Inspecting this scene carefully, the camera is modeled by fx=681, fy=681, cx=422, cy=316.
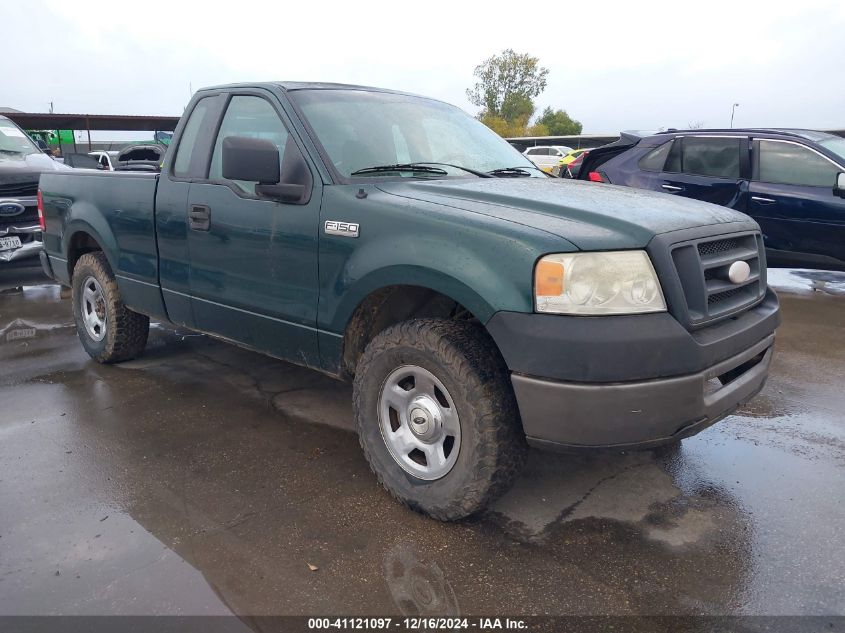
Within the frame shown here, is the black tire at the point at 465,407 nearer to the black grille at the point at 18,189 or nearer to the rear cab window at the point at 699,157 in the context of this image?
the rear cab window at the point at 699,157

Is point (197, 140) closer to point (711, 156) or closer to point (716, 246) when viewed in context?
point (716, 246)

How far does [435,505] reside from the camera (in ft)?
9.32

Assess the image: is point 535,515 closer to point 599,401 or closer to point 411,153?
point 599,401

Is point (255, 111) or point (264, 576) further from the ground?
point (255, 111)

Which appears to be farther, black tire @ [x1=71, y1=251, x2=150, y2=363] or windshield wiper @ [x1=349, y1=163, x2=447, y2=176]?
black tire @ [x1=71, y1=251, x2=150, y2=363]

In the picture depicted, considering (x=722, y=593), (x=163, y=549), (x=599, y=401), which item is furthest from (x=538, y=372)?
(x=163, y=549)

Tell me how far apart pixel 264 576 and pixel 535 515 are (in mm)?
1170

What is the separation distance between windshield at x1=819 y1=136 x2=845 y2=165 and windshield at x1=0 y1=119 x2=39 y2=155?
9.29m

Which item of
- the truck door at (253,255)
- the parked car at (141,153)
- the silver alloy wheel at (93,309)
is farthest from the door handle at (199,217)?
the parked car at (141,153)

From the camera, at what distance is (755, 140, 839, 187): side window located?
6.66m

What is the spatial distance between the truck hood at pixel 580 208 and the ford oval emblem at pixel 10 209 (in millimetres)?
6366

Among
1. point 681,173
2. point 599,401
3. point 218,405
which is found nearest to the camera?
point 599,401

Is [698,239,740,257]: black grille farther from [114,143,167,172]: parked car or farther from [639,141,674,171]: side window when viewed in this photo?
[114,143,167,172]: parked car

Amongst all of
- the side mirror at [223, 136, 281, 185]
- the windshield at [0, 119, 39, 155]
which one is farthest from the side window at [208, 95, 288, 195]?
the windshield at [0, 119, 39, 155]
